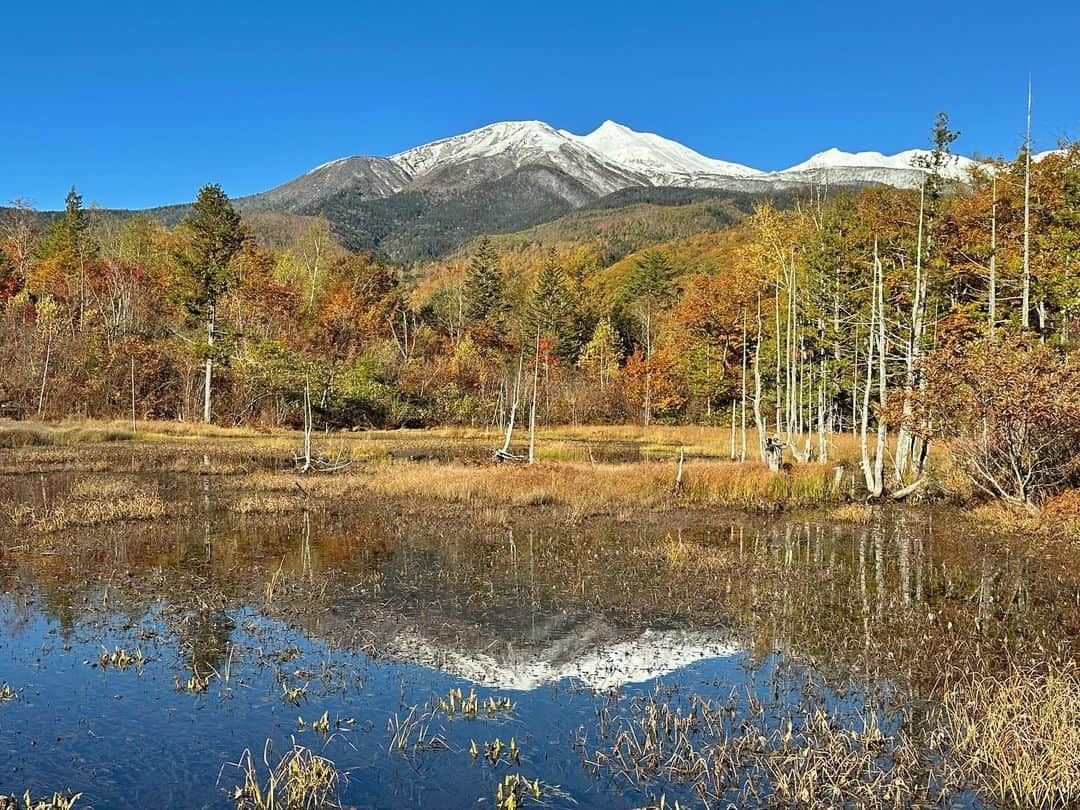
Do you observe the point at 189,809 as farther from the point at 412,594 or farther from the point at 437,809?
the point at 412,594

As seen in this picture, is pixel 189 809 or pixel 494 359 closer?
pixel 189 809

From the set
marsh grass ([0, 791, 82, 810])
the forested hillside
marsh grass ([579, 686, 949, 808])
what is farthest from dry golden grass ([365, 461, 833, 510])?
marsh grass ([0, 791, 82, 810])

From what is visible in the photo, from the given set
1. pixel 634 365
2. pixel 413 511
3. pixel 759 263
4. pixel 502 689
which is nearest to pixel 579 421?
pixel 634 365

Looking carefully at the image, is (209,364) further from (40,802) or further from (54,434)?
(40,802)

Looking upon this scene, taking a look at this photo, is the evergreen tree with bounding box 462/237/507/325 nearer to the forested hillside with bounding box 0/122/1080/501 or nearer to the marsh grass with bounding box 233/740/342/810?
the forested hillside with bounding box 0/122/1080/501

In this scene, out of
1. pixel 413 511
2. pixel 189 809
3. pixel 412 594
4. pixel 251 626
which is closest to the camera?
pixel 189 809

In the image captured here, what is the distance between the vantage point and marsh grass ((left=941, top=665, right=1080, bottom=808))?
754 centimetres

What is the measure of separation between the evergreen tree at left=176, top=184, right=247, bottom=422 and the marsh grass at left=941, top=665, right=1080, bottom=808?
53.8 metres

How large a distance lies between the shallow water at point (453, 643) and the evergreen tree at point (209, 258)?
3989 cm

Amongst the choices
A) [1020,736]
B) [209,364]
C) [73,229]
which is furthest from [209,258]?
[1020,736]

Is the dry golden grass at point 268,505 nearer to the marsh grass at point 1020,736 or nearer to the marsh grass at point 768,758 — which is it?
the marsh grass at point 768,758

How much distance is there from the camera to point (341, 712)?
384 inches

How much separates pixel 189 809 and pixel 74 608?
24.9ft

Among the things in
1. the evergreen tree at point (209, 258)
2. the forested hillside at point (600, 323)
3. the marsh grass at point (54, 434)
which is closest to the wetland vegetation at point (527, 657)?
the forested hillside at point (600, 323)
